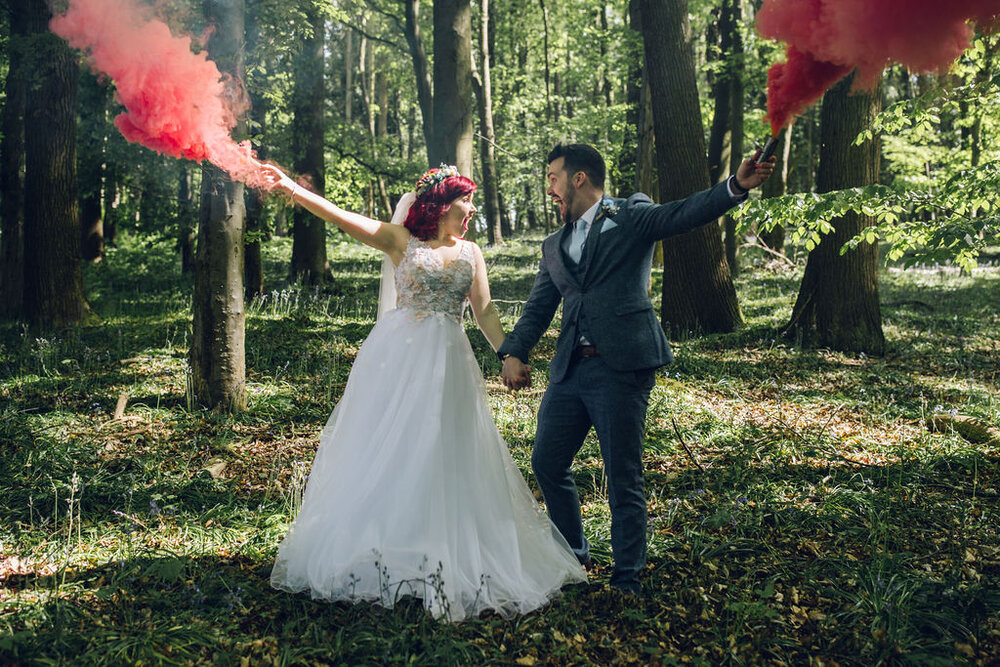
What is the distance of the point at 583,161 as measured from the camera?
376 centimetres

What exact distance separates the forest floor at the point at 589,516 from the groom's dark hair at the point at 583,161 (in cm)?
232

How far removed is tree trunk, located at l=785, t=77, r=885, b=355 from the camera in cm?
869

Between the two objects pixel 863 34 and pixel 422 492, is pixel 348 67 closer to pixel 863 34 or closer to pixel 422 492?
pixel 422 492

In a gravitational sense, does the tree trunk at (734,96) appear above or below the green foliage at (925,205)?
above

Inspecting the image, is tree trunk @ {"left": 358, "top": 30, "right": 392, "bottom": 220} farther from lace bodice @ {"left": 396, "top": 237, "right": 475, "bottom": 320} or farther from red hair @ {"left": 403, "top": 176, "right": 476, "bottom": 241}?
lace bodice @ {"left": 396, "top": 237, "right": 475, "bottom": 320}

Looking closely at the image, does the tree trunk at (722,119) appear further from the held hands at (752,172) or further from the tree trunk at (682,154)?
the held hands at (752,172)

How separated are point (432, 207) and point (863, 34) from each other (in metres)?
2.63

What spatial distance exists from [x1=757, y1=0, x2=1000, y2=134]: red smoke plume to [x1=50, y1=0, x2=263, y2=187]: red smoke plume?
2.98 m

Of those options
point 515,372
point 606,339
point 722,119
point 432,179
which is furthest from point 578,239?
point 722,119

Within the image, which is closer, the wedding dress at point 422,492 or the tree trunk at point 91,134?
the wedding dress at point 422,492

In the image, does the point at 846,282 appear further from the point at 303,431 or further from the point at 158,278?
the point at 158,278

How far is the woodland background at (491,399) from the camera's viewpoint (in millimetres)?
3430

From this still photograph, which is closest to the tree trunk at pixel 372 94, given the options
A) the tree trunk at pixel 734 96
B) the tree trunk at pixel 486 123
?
the tree trunk at pixel 486 123

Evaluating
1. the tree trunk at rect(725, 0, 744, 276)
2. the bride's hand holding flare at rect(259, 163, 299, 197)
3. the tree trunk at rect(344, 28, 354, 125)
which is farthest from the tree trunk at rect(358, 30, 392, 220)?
the bride's hand holding flare at rect(259, 163, 299, 197)
